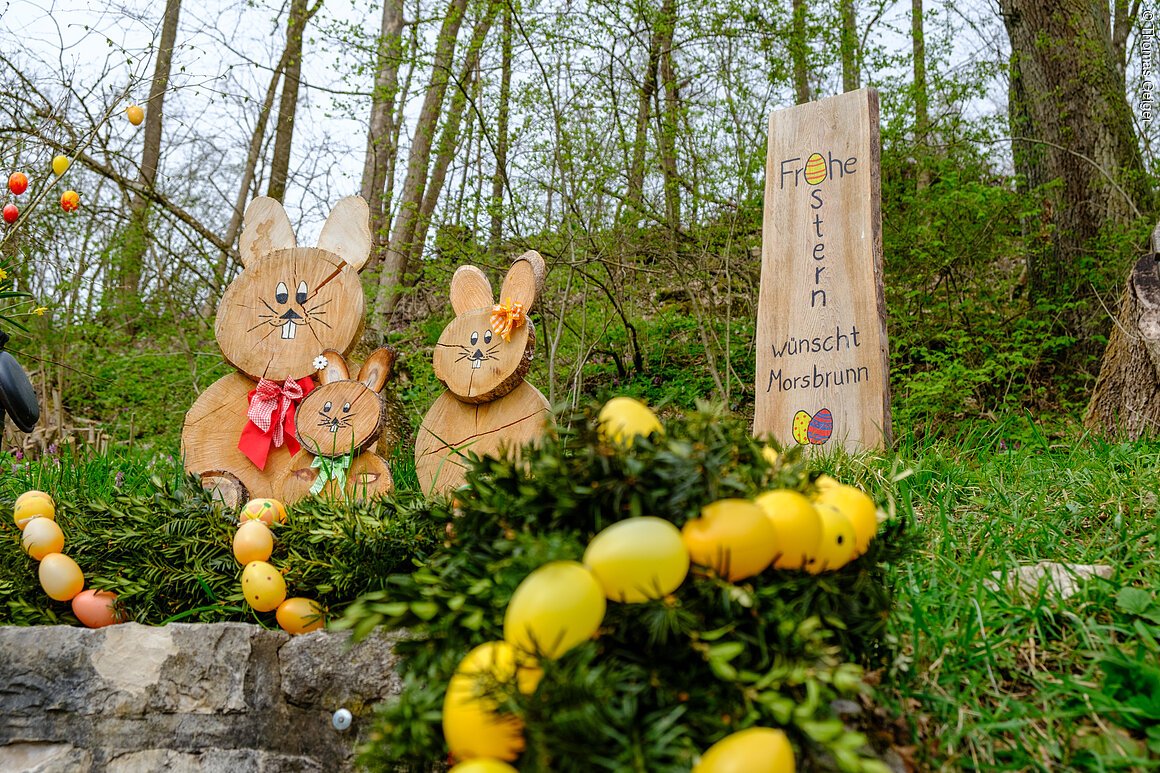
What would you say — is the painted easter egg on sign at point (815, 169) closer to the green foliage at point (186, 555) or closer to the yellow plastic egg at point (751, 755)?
the green foliage at point (186, 555)

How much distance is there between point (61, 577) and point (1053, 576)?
245 centimetres

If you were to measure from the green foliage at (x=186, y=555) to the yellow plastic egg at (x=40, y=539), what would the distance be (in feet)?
0.15

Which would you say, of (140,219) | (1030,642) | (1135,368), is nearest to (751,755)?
(1030,642)

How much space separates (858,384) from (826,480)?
2018mm

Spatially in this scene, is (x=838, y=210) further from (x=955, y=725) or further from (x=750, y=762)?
(x=750, y=762)

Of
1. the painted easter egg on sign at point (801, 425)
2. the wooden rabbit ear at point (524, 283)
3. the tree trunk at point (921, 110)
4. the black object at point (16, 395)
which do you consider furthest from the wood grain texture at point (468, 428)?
the tree trunk at point (921, 110)

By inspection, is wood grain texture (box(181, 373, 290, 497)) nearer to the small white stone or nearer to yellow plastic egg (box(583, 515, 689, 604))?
the small white stone

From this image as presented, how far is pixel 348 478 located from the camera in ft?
9.59

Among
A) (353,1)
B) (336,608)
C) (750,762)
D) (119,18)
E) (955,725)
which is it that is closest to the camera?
(750,762)

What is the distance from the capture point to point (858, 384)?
330cm

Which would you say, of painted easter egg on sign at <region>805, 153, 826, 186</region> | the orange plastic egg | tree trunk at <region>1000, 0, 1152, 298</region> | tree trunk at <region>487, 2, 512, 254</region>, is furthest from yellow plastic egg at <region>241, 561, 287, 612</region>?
tree trunk at <region>1000, 0, 1152, 298</region>

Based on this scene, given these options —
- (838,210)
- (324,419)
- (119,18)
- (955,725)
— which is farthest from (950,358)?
(119,18)

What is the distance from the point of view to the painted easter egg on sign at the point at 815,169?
3.59 m

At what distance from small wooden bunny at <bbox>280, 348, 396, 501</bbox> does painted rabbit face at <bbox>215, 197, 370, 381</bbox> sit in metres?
0.23
